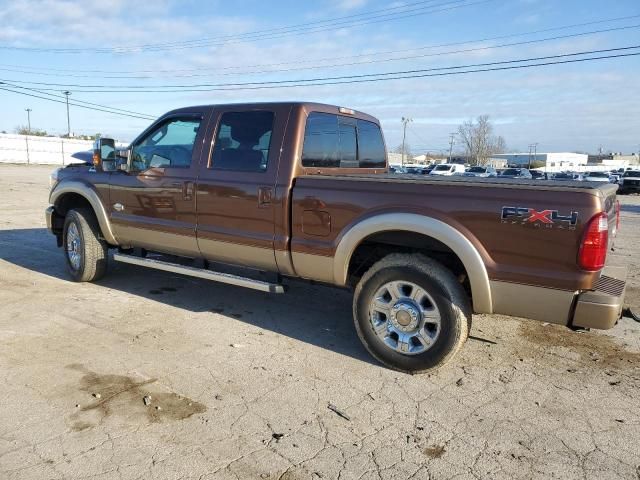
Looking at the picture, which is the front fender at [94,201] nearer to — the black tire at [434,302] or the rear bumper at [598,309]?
the black tire at [434,302]

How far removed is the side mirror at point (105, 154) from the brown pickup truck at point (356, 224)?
0.05ft

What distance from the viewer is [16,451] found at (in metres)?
2.80

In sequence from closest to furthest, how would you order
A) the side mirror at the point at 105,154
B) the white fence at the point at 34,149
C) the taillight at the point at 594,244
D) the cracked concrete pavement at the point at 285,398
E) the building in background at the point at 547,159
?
the cracked concrete pavement at the point at 285,398
the taillight at the point at 594,244
the side mirror at the point at 105,154
the white fence at the point at 34,149
the building in background at the point at 547,159


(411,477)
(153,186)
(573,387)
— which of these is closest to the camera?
(411,477)

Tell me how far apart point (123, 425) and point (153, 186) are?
2766 millimetres

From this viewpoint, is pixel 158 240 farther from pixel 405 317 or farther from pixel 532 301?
pixel 532 301

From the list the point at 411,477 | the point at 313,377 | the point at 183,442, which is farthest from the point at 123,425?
the point at 411,477

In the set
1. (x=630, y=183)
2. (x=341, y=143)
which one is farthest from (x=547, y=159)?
(x=341, y=143)

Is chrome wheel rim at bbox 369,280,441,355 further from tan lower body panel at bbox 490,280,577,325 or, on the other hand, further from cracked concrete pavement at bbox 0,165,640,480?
tan lower body panel at bbox 490,280,577,325


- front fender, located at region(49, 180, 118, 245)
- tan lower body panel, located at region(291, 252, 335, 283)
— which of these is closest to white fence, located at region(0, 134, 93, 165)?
front fender, located at region(49, 180, 118, 245)

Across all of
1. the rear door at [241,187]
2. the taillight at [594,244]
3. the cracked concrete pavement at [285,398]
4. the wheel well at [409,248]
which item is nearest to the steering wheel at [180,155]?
the rear door at [241,187]

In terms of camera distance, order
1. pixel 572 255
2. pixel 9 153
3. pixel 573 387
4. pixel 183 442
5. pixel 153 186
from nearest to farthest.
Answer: pixel 183 442
pixel 572 255
pixel 573 387
pixel 153 186
pixel 9 153

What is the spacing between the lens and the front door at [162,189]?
197 inches

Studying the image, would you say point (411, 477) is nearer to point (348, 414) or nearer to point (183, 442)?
point (348, 414)
